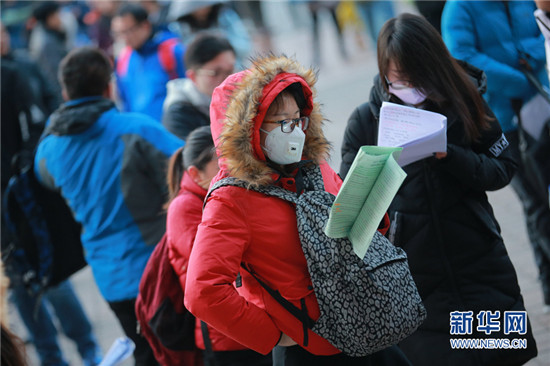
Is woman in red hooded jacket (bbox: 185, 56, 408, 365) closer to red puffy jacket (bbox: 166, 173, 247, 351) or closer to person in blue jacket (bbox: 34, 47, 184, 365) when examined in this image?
red puffy jacket (bbox: 166, 173, 247, 351)

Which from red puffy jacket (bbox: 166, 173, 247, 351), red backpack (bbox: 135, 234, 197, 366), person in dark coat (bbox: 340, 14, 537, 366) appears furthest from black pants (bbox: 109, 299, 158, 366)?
person in dark coat (bbox: 340, 14, 537, 366)

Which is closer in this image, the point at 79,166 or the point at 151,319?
the point at 151,319

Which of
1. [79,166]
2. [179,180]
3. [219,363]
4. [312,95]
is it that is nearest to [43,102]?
[79,166]

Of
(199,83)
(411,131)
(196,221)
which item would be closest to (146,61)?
(199,83)

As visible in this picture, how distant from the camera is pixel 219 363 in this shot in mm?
3291

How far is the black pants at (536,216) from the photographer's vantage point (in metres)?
4.59

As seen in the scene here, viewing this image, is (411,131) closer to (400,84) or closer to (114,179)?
(400,84)

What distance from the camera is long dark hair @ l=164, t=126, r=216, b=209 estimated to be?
135 inches

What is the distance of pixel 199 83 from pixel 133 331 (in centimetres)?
159

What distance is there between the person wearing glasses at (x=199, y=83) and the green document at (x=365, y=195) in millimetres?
2434

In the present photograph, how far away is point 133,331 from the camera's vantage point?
4191 mm

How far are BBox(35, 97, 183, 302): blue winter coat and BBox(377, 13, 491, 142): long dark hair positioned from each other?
1.54 meters

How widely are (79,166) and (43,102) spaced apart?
2121 mm

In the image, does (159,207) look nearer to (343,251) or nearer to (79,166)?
(79,166)
